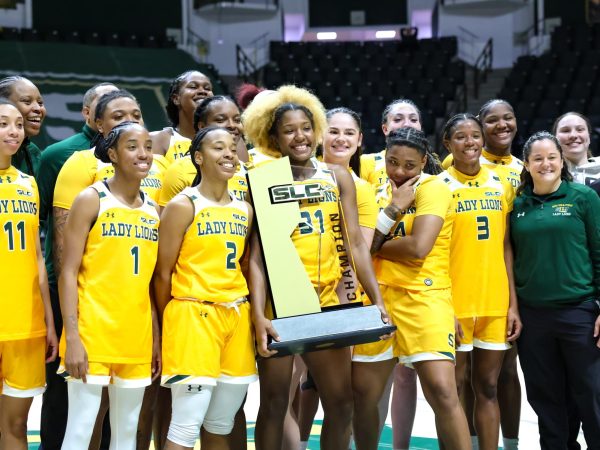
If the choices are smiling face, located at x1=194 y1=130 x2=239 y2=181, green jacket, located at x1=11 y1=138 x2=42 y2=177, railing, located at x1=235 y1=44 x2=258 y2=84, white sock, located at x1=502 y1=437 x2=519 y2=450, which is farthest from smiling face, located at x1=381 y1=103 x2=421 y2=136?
railing, located at x1=235 y1=44 x2=258 y2=84

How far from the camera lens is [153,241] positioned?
3.46 m

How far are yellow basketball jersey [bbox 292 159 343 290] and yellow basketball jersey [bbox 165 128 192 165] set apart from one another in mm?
751

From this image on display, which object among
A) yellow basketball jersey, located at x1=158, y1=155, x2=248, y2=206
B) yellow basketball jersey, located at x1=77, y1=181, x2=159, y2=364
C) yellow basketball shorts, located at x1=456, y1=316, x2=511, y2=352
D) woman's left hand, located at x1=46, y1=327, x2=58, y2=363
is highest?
yellow basketball jersey, located at x1=158, y1=155, x2=248, y2=206

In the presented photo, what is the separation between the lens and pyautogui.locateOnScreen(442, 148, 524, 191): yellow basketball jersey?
14.8 feet

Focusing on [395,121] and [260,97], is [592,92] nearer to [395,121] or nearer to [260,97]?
[395,121]

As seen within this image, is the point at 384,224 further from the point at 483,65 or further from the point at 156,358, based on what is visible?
the point at 483,65

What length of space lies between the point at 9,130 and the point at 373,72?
12593mm

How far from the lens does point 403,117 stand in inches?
182

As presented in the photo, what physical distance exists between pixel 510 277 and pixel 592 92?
10.2 meters

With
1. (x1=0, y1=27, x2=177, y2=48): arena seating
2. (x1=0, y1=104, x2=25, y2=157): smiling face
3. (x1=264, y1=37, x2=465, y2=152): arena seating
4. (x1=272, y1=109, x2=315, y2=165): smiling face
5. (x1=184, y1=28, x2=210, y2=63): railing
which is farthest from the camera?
(x1=184, y1=28, x2=210, y2=63): railing

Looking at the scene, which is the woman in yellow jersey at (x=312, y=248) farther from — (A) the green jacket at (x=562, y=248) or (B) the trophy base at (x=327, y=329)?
(A) the green jacket at (x=562, y=248)

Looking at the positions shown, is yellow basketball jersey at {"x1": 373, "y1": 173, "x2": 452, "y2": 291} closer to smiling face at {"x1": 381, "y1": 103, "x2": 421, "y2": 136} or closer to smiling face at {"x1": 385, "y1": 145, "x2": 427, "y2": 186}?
smiling face at {"x1": 385, "y1": 145, "x2": 427, "y2": 186}

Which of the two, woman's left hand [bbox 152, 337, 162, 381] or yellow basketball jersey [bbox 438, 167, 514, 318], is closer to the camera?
woman's left hand [bbox 152, 337, 162, 381]

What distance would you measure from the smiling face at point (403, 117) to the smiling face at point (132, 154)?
159 cm
